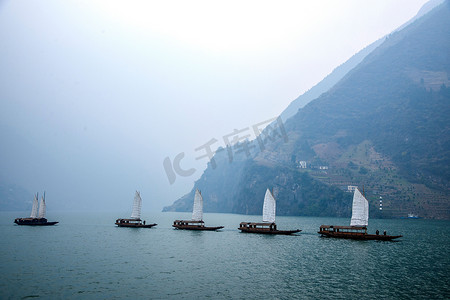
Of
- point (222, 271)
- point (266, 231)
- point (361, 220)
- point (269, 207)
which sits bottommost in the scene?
point (266, 231)

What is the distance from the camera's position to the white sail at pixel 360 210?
7919cm

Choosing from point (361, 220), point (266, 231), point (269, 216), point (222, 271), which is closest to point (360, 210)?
point (361, 220)

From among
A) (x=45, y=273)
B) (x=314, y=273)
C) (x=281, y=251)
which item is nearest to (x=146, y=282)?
(x=45, y=273)

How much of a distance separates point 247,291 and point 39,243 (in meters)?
55.0

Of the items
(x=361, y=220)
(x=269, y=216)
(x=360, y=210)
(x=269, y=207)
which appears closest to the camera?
(x=360, y=210)

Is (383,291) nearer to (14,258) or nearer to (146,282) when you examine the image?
(146,282)

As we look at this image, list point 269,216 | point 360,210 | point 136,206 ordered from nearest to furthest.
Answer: point 360,210
point 269,216
point 136,206

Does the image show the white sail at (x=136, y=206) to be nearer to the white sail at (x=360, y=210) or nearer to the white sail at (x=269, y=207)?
the white sail at (x=269, y=207)

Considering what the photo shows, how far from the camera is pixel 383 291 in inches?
1403

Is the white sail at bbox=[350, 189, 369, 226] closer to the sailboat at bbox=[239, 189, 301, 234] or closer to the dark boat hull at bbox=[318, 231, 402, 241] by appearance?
the dark boat hull at bbox=[318, 231, 402, 241]

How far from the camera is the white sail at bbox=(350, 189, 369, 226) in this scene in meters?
79.2

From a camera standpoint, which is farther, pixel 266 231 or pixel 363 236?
pixel 266 231

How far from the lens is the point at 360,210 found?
79.9 m

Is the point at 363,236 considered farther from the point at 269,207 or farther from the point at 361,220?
the point at 269,207
